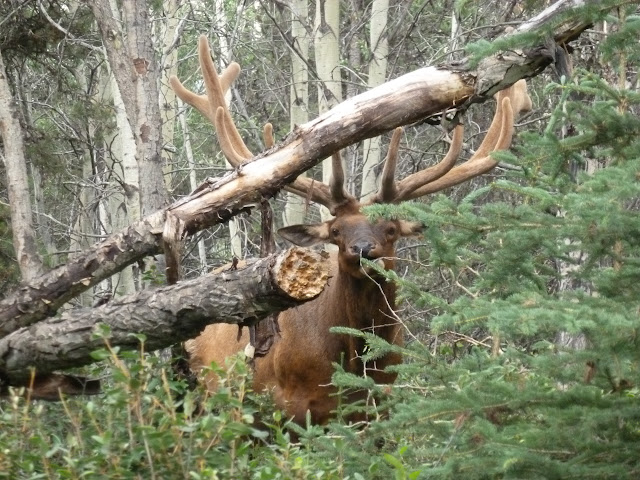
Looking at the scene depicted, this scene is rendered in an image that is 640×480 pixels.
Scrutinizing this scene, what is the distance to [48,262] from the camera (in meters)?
13.3

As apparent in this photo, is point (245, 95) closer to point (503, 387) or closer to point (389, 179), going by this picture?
point (389, 179)

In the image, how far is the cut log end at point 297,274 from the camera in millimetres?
5125

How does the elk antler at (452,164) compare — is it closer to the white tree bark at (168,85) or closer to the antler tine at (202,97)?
the antler tine at (202,97)

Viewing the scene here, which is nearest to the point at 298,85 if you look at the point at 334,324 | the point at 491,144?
the point at 491,144

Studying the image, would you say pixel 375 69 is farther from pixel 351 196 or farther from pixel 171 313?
pixel 171 313

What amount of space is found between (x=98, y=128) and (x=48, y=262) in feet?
11.1

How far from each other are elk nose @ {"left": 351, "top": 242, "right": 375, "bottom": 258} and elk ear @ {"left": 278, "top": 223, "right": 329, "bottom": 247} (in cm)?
74

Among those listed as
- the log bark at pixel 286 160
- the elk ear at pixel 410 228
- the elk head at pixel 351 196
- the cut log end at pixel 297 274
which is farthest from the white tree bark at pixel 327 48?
the cut log end at pixel 297 274

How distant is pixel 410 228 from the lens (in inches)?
334

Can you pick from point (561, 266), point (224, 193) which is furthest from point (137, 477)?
point (561, 266)

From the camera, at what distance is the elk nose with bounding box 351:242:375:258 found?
7.81 metres

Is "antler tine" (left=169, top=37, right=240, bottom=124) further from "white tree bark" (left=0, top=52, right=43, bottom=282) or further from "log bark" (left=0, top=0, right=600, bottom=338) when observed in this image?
"log bark" (left=0, top=0, right=600, bottom=338)

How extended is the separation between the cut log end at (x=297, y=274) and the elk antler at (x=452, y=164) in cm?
291

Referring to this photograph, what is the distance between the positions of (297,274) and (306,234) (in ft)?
11.6
